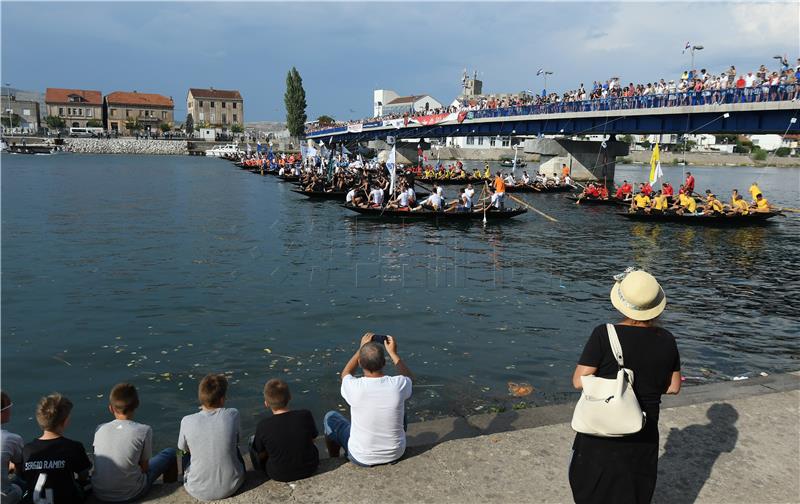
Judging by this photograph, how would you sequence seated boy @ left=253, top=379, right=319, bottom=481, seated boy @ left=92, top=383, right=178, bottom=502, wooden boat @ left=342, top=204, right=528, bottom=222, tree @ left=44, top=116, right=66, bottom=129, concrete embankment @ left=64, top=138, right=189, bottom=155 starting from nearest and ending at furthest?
Answer: seated boy @ left=92, top=383, right=178, bottom=502
seated boy @ left=253, top=379, right=319, bottom=481
wooden boat @ left=342, top=204, right=528, bottom=222
concrete embankment @ left=64, top=138, right=189, bottom=155
tree @ left=44, top=116, right=66, bottom=129

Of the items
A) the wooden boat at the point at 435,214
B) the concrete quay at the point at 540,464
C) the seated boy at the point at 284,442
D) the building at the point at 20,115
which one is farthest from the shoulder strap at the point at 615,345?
the building at the point at 20,115

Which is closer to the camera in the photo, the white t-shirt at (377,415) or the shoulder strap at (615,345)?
the shoulder strap at (615,345)

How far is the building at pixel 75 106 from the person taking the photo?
145 m

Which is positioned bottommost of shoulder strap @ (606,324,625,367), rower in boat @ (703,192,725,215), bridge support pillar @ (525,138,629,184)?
rower in boat @ (703,192,725,215)

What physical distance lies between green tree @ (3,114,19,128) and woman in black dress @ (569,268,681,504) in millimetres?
166413

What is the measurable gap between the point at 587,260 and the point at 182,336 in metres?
15.2

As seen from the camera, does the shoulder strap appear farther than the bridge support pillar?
No

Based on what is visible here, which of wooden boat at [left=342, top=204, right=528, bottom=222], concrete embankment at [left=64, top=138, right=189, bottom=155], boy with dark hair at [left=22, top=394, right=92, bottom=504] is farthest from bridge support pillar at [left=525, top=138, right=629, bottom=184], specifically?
concrete embankment at [left=64, top=138, right=189, bottom=155]

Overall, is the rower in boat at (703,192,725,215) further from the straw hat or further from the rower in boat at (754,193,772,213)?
the straw hat

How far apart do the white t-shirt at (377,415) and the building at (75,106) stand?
551ft

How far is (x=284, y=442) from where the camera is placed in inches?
199

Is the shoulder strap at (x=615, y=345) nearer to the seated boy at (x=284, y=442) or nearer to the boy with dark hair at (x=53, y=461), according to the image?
the seated boy at (x=284, y=442)

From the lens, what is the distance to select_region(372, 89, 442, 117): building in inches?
5782

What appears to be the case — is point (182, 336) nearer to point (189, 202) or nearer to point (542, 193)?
point (189, 202)
